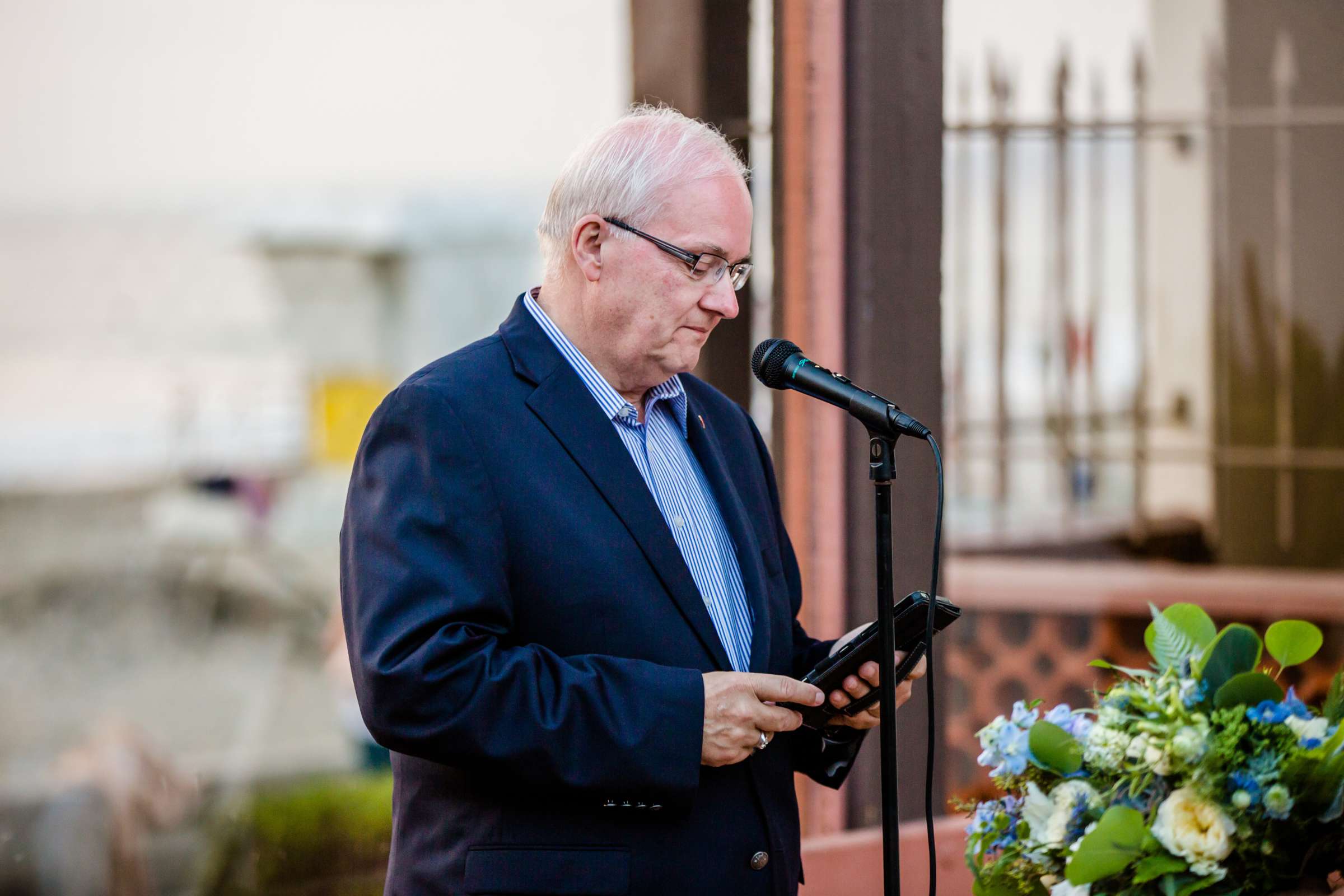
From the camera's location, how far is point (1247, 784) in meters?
1.23

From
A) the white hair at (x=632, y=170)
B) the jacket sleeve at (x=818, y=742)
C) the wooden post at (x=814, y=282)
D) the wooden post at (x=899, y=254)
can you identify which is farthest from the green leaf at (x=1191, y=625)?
the wooden post at (x=814, y=282)

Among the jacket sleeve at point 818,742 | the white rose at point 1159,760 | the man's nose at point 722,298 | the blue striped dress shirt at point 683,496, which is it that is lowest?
the jacket sleeve at point 818,742

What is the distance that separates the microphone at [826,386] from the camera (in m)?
1.46

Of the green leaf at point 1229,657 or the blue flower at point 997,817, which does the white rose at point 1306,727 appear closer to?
the green leaf at point 1229,657

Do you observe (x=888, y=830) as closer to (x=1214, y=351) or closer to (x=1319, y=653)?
(x=1319, y=653)

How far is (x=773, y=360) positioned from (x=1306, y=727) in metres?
0.71

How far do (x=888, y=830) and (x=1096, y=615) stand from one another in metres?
3.38

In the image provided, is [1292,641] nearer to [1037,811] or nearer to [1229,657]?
[1229,657]

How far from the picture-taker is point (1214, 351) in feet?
18.1

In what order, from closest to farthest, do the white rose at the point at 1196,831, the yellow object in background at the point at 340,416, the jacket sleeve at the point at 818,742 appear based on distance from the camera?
the white rose at the point at 1196,831 → the jacket sleeve at the point at 818,742 → the yellow object in background at the point at 340,416

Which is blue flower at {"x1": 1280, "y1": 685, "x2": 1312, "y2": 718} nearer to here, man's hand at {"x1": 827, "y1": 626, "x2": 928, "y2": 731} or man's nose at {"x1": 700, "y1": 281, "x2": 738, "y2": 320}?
man's hand at {"x1": 827, "y1": 626, "x2": 928, "y2": 731}

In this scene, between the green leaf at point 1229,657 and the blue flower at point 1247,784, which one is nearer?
the blue flower at point 1247,784

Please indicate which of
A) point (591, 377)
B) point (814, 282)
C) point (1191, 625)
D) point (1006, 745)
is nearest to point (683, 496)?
point (591, 377)

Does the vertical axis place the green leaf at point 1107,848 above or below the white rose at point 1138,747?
below
